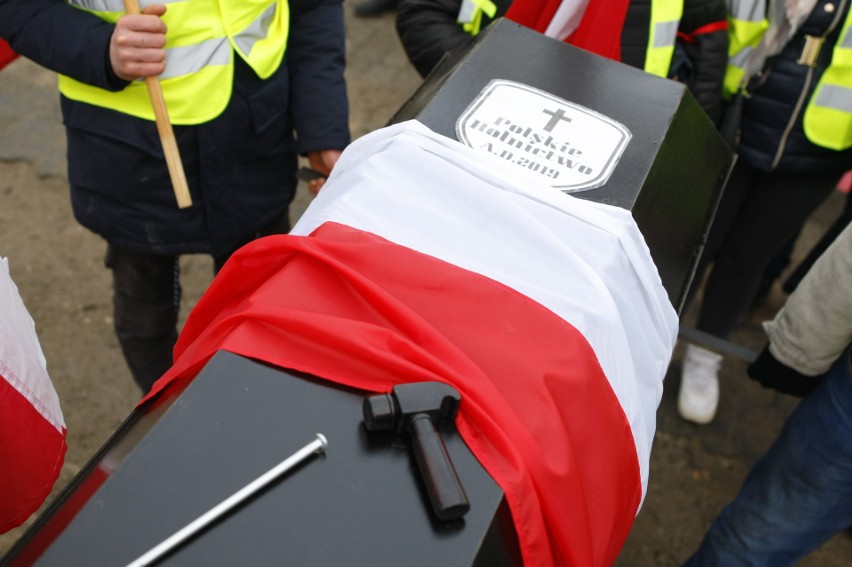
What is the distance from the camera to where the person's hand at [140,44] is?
4.92 ft

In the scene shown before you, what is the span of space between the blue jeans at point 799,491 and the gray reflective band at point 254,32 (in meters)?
1.40

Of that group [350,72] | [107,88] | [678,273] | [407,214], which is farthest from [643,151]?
[350,72]

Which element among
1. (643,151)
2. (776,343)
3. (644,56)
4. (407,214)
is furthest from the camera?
(644,56)

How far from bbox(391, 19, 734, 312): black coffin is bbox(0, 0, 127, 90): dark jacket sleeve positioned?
60 cm

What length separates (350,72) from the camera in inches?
160

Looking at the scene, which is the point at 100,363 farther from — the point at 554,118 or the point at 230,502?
the point at 230,502

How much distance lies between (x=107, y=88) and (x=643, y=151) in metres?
1.05

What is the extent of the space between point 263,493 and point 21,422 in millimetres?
556

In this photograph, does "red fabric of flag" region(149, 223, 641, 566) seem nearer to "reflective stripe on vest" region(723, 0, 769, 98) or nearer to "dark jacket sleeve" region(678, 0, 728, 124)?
"dark jacket sleeve" region(678, 0, 728, 124)

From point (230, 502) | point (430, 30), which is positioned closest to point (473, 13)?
point (430, 30)

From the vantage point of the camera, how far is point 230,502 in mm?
841

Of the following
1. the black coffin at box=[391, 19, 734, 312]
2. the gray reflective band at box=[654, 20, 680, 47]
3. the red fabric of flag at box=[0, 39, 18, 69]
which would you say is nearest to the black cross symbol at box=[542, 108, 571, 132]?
the black coffin at box=[391, 19, 734, 312]

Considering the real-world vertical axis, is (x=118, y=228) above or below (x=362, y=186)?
below

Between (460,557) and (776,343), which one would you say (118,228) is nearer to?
(460,557)
